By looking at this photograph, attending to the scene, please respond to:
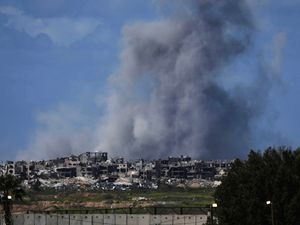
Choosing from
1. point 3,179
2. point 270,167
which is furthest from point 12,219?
point 270,167

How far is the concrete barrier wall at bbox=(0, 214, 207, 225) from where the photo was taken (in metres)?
95.7

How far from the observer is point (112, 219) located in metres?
99.6

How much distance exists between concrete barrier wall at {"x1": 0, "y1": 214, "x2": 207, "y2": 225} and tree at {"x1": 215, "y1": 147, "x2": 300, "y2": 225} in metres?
7.80

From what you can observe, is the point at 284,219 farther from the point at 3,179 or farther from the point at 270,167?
the point at 3,179

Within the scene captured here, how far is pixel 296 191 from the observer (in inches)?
3216

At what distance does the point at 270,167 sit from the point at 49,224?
1277 inches

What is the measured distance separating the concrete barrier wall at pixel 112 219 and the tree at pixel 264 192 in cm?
780

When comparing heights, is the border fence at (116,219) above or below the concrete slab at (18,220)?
below

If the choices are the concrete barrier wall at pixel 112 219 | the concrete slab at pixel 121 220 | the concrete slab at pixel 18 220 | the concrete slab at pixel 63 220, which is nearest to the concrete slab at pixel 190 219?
the concrete barrier wall at pixel 112 219

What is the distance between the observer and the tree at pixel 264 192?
8081 centimetres

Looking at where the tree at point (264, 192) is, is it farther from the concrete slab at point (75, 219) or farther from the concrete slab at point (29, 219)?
the concrete slab at point (29, 219)

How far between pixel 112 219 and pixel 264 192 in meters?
23.6

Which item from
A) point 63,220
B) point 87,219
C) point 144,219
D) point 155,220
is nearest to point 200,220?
point 155,220

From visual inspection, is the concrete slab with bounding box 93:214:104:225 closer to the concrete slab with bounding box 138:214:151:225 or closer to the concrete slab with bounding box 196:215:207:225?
the concrete slab with bounding box 138:214:151:225
